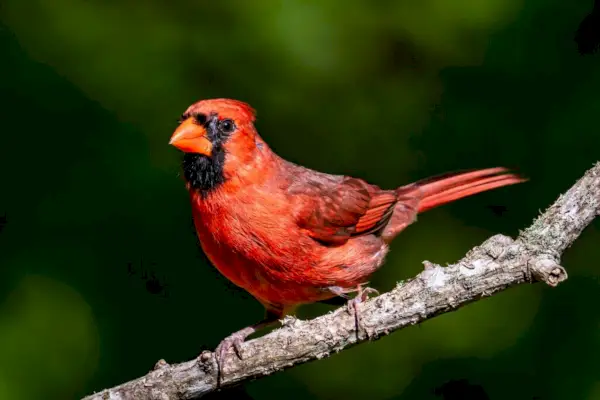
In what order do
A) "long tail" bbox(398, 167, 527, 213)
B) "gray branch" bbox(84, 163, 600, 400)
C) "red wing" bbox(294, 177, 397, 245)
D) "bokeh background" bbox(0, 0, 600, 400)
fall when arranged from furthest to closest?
"bokeh background" bbox(0, 0, 600, 400)
"long tail" bbox(398, 167, 527, 213)
"red wing" bbox(294, 177, 397, 245)
"gray branch" bbox(84, 163, 600, 400)

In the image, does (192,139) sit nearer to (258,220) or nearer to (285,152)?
(258,220)

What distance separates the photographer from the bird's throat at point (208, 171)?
12.5 feet

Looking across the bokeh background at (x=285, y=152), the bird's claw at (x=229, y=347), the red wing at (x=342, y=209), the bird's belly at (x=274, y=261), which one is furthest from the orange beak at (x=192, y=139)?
the bokeh background at (x=285, y=152)

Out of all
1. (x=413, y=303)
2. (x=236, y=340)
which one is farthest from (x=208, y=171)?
(x=413, y=303)

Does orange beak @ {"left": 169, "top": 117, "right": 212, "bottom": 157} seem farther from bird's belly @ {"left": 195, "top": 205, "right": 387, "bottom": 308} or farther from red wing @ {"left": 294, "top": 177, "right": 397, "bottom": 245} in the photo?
red wing @ {"left": 294, "top": 177, "right": 397, "bottom": 245}

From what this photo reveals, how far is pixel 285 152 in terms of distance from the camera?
197 inches

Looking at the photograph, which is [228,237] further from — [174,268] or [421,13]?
[421,13]

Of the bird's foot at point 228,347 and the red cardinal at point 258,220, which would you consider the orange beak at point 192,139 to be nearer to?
the red cardinal at point 258,220

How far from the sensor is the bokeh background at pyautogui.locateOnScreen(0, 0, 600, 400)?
16.0 feet

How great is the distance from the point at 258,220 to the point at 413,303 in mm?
669

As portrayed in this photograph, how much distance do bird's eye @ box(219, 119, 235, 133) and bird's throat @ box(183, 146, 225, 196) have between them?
7 centimetres

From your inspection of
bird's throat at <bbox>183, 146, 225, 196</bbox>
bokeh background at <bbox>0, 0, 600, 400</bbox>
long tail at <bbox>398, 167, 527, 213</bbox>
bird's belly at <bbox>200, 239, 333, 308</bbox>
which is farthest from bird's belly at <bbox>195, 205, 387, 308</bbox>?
bokeh background at <bbox>0, 0, 600, 400</bbox>

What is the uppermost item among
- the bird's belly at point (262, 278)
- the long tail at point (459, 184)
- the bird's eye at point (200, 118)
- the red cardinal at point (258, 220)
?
the long tail at point (459, 184)

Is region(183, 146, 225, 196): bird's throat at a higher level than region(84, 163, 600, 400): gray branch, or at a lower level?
higher
